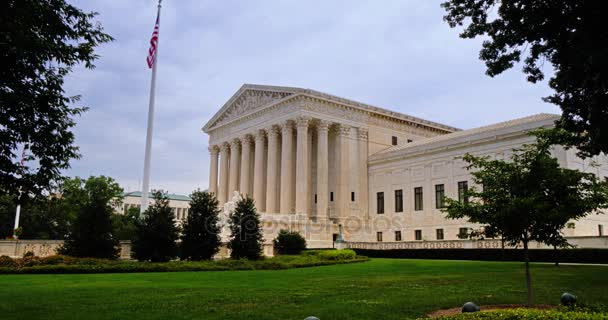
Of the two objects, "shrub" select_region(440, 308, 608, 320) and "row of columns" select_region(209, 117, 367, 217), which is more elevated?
"row of columns" select_region(209, 117, 367, 217)

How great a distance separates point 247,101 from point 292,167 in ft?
45.5

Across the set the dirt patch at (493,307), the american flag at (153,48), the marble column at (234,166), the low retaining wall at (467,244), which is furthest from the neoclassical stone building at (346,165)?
the dirt patch at (493,307)

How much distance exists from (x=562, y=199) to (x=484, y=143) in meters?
39.9

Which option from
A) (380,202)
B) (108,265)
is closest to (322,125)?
(380,202)

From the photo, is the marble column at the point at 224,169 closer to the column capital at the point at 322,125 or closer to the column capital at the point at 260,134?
the column capital at the point at 260,134

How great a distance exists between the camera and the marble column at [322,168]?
194ft

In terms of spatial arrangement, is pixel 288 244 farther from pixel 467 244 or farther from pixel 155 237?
pixel 467 244

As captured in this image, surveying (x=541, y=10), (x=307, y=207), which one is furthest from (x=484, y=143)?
(x=541, y=10)

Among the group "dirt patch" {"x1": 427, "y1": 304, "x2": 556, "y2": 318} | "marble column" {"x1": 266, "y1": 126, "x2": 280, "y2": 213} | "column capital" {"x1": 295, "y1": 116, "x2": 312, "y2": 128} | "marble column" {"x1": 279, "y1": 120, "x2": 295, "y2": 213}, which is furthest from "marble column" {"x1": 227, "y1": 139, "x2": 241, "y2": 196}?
"dirt patch" {"x1": 427, "y1": 304, "x2": 556, "y2": 318}

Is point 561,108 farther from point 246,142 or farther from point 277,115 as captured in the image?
point 246,142

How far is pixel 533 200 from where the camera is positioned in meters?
12.6

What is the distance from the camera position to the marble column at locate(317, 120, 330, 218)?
194 feet

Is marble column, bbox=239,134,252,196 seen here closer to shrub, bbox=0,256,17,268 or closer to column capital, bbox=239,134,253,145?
column capital, bbox=239,134,253,145

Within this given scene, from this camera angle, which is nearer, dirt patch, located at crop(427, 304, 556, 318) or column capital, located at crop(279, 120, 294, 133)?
dirt patch, located at crop(427, 304, 556, 318)
